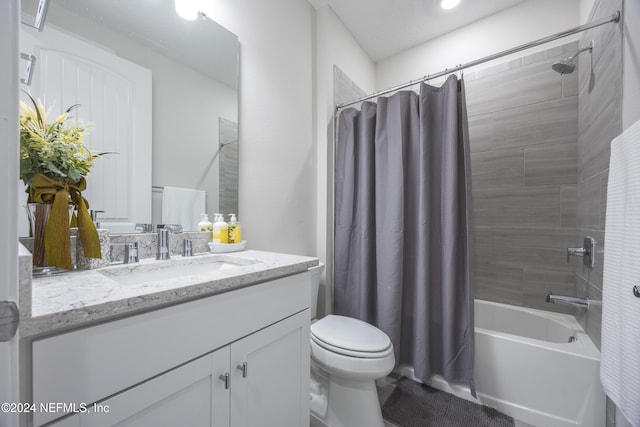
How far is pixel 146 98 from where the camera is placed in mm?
1076

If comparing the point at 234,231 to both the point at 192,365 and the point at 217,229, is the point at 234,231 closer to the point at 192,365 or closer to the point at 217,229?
the point at 217,229

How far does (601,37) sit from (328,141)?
1.57 metres

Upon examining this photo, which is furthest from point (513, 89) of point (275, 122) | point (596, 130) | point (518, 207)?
point (275, 122)

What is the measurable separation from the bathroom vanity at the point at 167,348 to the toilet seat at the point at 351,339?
0.22 metres

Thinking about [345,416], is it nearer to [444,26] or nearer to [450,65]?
[450,65]

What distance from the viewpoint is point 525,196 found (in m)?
1.84

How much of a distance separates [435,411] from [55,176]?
1952mm

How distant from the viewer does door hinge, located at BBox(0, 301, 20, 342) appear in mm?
323

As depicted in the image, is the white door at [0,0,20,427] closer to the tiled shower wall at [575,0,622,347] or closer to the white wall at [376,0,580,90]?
the tiled shower wall at [575,0,622,347]

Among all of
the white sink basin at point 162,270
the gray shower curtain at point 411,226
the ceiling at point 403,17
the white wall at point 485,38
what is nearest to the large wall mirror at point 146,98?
the white sink basin at point 162,270

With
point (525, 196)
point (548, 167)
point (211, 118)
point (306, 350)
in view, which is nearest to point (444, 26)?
point (548, 167)

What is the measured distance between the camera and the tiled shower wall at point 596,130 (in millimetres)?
1146

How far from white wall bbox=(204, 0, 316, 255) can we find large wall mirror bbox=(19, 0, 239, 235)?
93mm

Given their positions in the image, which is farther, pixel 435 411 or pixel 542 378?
pixel 435 411
